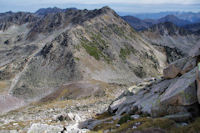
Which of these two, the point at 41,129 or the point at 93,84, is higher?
the point at 41,129

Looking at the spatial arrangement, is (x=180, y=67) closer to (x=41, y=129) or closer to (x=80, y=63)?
(x=41, y=129)

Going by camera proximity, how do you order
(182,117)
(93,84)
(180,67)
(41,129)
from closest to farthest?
(182,117) → (41,129) → (180,67) → (93,84)

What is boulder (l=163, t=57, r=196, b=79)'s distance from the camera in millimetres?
24953

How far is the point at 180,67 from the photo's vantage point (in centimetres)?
2723

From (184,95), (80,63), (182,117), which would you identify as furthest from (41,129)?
(80,63)

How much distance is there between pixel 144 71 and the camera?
10562 centimetres

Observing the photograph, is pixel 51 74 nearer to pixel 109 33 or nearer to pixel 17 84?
pixel 17 84

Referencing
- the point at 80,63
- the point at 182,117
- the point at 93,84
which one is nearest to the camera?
the point at 182,117

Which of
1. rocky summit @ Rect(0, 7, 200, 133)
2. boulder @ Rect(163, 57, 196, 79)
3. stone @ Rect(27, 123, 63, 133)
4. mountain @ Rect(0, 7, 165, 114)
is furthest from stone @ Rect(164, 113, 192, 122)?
mountain @ Rect(0, 7, 165, 114)

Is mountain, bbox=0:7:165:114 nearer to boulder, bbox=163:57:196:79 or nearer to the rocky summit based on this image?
the rocky summit

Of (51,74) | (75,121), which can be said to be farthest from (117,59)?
(75,121)

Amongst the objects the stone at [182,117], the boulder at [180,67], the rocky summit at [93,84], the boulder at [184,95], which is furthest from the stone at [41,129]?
the boulder at [180,67]

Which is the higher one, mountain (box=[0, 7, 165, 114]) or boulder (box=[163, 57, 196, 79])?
boulder (box=[163, 57, 196, 79])

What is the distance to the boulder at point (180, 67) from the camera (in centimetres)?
2495
